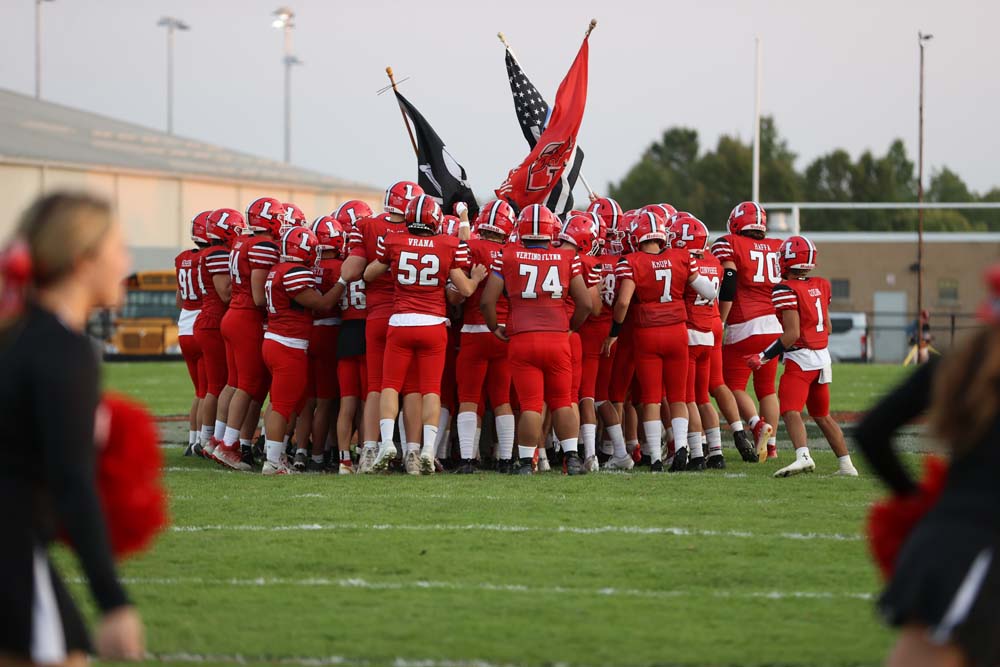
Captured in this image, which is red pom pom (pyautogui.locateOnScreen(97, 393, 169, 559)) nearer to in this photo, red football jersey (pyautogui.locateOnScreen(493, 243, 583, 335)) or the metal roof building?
red football jersey (pyautogui.locateOnScreen(493, 243, 583, 335))

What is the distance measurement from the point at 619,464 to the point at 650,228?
2.05m

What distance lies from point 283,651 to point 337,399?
693cm

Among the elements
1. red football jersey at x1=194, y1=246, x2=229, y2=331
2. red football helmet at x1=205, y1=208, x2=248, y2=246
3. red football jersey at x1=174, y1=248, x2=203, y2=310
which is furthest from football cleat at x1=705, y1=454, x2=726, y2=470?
red football jersey at x1=174, y1=248, x2=203, y2=310

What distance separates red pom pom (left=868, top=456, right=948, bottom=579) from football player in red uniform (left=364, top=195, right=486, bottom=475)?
763 centimetres

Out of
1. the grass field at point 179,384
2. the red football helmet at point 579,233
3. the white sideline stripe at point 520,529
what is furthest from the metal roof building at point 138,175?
the white sideline stripe at point 520,529

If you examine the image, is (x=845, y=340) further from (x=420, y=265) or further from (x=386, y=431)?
(x=386, y=431)

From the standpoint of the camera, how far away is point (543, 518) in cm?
862

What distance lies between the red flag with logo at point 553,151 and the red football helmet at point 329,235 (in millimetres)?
2703

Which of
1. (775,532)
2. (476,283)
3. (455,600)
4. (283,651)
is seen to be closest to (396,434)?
(476,283)

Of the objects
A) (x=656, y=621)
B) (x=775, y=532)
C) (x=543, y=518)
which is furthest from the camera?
(x=543, y=518)

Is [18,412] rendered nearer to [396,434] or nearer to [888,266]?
[396,434]

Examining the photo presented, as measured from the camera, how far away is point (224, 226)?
1267 cm

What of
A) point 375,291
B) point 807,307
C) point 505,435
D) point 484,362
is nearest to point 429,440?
point 505,435

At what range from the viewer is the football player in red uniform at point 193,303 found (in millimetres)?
12805
